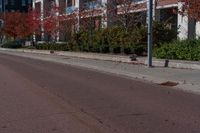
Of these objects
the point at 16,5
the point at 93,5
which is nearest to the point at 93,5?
the point at 93,5

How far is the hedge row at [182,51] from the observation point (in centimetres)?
2700

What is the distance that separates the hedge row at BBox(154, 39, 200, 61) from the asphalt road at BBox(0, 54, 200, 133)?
7619 millimetres

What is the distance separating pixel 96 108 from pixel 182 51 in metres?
15.8

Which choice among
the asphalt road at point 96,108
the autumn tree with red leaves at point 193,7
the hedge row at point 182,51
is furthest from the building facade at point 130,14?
the asphalt road at point 96,108

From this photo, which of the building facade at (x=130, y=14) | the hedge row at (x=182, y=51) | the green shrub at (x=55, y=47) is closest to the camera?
the hedge row at (x=182, y=51)

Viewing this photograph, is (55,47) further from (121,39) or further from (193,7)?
(193,7)

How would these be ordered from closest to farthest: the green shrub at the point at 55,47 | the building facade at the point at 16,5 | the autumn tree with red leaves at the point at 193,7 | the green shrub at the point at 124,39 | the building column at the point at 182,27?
the autumn tree with red leaves at the point at 193,7 → the green shrub at the point at 124,39 → the building column at the point at 182,27 → the green shrub at the point at 55,47 → the building facade at the point at 16,5

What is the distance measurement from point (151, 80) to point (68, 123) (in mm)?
10897

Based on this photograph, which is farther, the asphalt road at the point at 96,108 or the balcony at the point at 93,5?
the balcony at the point at 93,5

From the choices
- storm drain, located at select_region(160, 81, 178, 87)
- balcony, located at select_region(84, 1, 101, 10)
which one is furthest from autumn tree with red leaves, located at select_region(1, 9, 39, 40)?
storm drain, located at select_region(160, 81, 178, 87)

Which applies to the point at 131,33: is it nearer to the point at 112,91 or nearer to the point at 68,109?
the point at 112,91

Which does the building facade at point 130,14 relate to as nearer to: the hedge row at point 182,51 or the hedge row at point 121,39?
the hedge row at point 121,39

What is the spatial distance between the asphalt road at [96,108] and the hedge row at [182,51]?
25.0 ft

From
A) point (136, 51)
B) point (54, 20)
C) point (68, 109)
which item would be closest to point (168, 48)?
point (136, 51)
